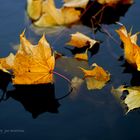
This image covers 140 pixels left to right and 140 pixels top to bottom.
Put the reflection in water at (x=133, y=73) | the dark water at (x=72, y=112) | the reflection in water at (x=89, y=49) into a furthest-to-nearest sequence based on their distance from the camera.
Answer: the reflection in water at (x=89, y=49) → the reflection in water at (x=133, y=73) → the dark water at (x=72, y=112)

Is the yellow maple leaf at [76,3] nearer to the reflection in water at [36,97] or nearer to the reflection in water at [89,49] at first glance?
the reflection in water at [89,49]

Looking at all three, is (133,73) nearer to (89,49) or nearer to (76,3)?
(89,49)

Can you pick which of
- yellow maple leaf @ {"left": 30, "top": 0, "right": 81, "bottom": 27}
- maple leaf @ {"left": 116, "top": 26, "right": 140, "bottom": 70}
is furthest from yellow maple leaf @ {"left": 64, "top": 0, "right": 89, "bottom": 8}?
maple leaf @ {"left": 116, "top": 26, "right": 140, "bottom": 70}

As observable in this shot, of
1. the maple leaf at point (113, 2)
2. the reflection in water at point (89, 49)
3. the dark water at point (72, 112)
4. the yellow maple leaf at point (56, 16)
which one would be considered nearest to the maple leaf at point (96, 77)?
the dark water at point (72, 112)

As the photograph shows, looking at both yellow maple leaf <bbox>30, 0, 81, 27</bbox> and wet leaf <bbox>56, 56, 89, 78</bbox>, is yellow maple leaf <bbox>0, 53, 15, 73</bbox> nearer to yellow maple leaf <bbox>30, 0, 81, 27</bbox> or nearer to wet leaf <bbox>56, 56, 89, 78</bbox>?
wet leaf <bbox>56, 56, 89, 78</bbox>

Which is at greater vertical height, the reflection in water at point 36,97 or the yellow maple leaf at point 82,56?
the yellow maple leaf at point 82,56

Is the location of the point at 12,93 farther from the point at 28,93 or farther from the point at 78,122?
the point at 78,122
